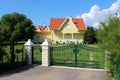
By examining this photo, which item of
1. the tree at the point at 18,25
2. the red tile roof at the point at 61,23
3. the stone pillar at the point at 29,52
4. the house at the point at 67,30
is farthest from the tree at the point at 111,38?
the red tile roof at the point at 61,23

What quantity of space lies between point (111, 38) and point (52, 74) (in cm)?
457

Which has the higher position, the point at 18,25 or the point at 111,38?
the point at 18,25

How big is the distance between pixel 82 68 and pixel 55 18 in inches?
2223

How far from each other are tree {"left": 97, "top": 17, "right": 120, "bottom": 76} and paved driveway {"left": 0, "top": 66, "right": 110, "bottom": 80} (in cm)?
104

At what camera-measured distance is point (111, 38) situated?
14141 mm

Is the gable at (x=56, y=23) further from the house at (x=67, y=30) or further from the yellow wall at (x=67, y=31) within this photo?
the yellow wall at (x=67, y=31)

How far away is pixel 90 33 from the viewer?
61500mm

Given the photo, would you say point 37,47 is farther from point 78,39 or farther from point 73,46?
point 78,39

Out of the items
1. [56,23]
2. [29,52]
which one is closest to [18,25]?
[56,23]

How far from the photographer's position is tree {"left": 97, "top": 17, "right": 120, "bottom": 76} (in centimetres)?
1378

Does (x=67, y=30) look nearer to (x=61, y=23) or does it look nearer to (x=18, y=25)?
(x=61, y=23)

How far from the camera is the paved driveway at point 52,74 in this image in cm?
1589

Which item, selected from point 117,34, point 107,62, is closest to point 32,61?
point 107,62

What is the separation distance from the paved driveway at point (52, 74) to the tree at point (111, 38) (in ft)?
3.40
